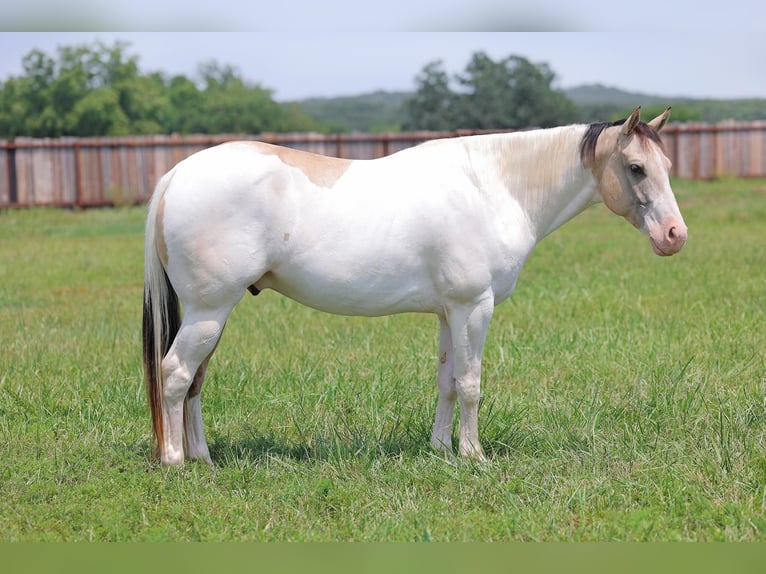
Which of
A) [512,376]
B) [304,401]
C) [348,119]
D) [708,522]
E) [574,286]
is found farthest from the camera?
[348,119]

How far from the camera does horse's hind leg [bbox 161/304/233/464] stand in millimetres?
4883

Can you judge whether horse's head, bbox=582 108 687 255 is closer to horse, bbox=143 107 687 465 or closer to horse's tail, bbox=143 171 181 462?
horse, bbox=143 107 687 465

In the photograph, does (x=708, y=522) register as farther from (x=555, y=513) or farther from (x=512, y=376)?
(x=512, y=376)

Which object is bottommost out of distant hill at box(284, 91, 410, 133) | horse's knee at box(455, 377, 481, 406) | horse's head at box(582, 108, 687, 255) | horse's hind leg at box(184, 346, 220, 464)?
horse's hind leg at box(184, 346, 220, 464)

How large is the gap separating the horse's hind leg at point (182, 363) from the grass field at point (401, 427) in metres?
0.17

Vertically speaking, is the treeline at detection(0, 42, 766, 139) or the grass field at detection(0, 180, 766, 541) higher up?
the treeline at detection(0, 42, 766, 139)

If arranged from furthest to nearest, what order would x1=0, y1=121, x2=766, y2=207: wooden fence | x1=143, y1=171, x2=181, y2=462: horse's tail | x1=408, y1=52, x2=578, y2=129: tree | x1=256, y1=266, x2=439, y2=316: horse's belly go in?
x1=408, y1=52, x2=578, y2=129: tree → x1=0, y1=121, x2=766, y2=207: wooden fence → x1=143, y1=171, x2=181, y2=462: horse's tail → x1=256, y1=266, x2=439, y2=316: horse's belly

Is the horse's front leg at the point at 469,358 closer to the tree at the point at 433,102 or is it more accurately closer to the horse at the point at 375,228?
the horse at the point at 375,228

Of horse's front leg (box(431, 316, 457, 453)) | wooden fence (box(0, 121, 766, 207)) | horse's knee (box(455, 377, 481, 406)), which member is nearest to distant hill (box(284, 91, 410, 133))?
wooden fence (box(0, 121, 766, 207))

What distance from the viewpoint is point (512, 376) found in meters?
6.83

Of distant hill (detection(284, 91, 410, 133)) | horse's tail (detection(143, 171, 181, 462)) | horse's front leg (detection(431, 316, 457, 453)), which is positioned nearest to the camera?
horse's tail (detection(143, 171, 181, 462))

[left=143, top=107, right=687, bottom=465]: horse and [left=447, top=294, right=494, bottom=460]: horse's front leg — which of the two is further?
[left=447, top=294, right=494, bottom=460]: horse's front leg

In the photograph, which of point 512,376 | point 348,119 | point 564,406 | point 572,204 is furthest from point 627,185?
point 348,119

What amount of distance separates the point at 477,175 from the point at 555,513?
72.7 inches
